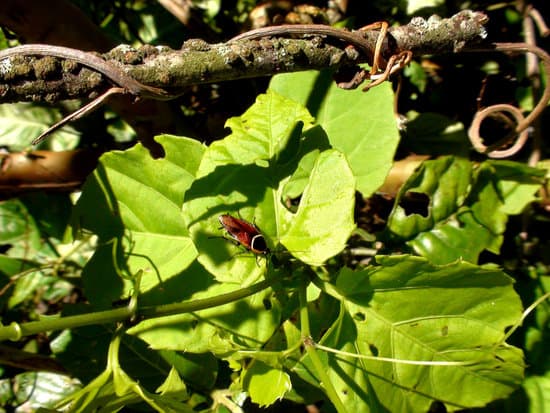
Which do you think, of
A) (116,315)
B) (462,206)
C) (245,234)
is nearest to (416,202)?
(462,206)

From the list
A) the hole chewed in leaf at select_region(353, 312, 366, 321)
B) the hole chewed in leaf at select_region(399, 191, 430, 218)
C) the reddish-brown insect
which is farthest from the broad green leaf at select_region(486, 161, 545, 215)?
the reddish-brown insect

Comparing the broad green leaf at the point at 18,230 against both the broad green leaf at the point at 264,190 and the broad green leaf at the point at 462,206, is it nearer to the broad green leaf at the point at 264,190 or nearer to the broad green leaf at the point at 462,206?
the broad green leaf at the point at 264,190

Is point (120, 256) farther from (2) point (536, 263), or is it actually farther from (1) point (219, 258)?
(2) point (536, 263)

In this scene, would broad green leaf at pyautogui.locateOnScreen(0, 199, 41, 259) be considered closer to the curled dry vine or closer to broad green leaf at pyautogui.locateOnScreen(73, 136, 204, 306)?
broad green leaf at pyautogui.locateOnScreen(73, 136, 204, 306)

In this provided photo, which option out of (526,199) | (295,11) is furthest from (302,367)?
(295,11)

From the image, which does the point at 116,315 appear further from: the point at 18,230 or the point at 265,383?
the point at 18,230

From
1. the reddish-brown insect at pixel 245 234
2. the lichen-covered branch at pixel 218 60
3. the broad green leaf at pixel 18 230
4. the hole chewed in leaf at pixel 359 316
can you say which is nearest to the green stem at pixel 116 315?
the reddish-brown insect at pixel 245 234
